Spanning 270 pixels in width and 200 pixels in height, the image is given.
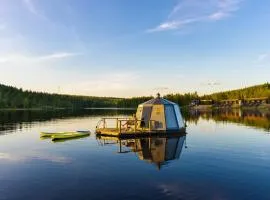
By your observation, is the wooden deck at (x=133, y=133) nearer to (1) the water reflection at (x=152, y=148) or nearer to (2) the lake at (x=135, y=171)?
(1) the water reflection at (x=152, y=148)

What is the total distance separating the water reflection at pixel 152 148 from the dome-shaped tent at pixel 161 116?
3399mm

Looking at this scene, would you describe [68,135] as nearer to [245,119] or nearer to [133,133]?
[133,133]

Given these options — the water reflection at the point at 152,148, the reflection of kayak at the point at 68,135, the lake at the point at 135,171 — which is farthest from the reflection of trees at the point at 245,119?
the reflection of kayak at the point at 68,135

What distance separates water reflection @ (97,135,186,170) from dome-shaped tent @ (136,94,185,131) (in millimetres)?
3399

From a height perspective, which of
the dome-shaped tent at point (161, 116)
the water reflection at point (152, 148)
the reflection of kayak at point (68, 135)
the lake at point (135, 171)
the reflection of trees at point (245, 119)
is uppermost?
the dome-shaped tent at point (161, 116)

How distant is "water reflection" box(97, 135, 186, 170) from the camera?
32.1 metres

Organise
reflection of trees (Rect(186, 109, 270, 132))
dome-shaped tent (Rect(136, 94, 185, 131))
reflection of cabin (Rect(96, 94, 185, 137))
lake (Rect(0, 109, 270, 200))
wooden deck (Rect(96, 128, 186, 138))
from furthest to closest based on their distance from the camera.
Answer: reflection of trees (Rect(186, 109, 270, 132)) < dome-shaped tent (Rect(136, 94, 185, 131)) < reflection of cabin (Rect(96, 94, 185, 137)) < wooden deck (Rect(96, 128, 186, 138)) < lake (Rect(0, 109, 270, 200))

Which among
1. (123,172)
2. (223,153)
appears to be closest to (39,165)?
(123,172)

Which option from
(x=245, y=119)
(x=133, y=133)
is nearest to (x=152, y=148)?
(x=133, y=133)

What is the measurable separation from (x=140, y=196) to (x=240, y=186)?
755 cm

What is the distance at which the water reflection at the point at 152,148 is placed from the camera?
32144 mm

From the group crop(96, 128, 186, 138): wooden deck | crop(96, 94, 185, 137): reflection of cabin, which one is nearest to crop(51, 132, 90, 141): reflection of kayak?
crop(96, 94, 185, 137): reflection of cabin

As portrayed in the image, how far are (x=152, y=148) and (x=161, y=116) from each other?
14.9m

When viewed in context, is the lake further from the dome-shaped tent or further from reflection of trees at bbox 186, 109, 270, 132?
reflection of trees at bbox 186, 109, 270, 132
